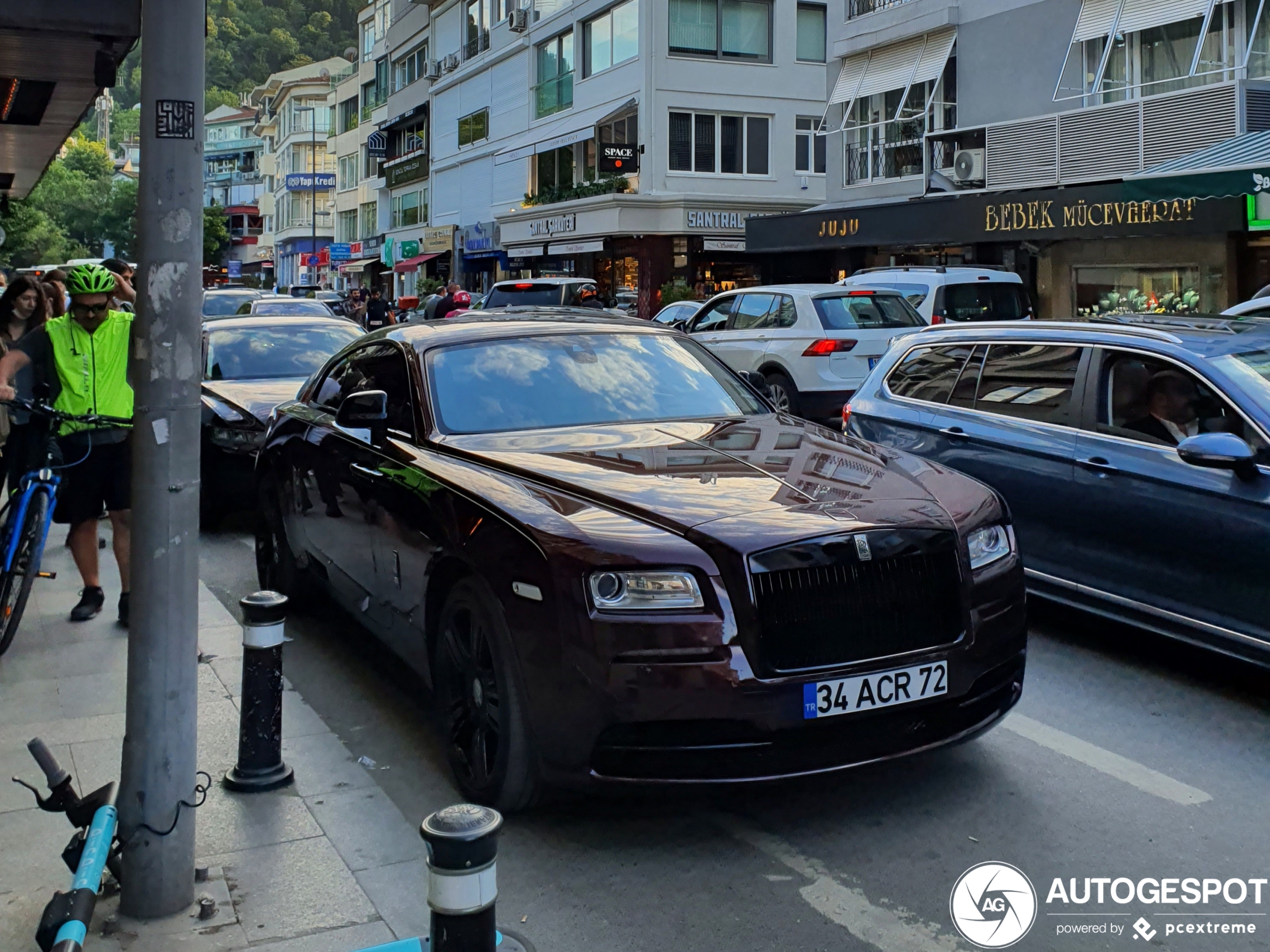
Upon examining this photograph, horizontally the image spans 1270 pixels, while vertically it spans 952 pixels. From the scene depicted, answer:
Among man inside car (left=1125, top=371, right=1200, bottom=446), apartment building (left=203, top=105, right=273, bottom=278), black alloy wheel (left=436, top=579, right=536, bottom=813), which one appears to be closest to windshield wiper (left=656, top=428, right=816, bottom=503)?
black alloy wheel (left=436, top=579, right=536, bottom=813)

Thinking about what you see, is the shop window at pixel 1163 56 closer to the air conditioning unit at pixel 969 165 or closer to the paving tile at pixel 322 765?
the air conditioning unit at pixel 969 165

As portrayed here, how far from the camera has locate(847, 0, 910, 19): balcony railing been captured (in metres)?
28.9

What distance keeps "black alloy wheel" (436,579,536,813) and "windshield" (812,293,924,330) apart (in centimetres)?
1120

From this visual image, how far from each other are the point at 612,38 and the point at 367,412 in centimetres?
3603

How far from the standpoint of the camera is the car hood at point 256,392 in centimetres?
1027

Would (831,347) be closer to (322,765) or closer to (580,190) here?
(322,765)

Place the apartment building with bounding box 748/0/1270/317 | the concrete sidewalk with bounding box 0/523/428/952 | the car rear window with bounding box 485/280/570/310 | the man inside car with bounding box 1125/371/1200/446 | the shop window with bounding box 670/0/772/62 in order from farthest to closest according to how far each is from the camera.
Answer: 1. the shop window with bounding box 670/0/772/62
2. the car rear window with bounding box 485/280/570/310
3. the apartment building with bounding box 748/0/1270/317
4. the man inside car with bounding box 1125/371/1200/446
5. the concrete sidewalk with bounding box 0/523/428/952

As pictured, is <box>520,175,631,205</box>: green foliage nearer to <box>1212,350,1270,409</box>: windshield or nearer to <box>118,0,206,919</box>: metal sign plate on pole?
<box>1212,350,1270,409</box>: windshield

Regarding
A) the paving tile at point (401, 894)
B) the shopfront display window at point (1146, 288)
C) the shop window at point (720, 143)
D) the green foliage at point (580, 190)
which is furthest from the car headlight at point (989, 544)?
the green foliage at point (580, 190)

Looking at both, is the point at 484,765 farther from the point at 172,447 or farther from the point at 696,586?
the point at 172,447

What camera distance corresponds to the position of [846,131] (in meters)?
30.8

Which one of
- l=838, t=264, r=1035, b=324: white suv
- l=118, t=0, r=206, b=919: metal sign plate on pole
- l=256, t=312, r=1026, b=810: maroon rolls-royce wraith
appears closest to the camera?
l=118, t=0, r=206, b=919: metal sign plate on pole

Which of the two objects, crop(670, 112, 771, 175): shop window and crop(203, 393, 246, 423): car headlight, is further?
crop(670, 112, 771, 175): shop window

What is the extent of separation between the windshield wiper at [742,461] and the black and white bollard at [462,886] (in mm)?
2167
